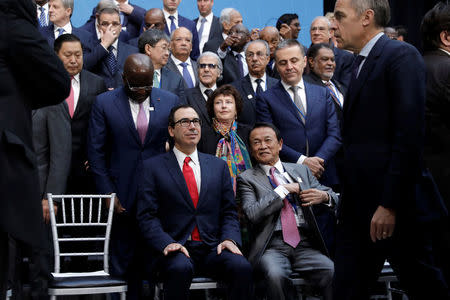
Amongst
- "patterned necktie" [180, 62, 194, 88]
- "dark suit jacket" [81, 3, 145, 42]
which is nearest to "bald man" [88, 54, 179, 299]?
"patterned necktie" [180, 62, 194, 88]

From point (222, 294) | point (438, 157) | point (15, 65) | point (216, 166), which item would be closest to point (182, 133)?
point (216, 166)

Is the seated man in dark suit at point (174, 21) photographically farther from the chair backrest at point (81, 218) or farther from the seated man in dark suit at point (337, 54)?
the chair backrest at point (81, 218)

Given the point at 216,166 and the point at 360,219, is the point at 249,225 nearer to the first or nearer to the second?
the point at 216,166

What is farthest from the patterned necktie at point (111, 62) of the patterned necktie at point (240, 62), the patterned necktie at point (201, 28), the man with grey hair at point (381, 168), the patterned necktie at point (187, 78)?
the man with grey hair at point (381, 168)

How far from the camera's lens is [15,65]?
1.91 metres

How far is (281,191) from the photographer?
362cm

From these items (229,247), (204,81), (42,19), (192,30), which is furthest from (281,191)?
(192,30)

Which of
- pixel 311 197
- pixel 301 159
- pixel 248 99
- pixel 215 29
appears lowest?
pixel 311 197

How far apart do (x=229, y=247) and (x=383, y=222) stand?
1.49m

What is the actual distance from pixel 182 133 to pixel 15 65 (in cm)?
182

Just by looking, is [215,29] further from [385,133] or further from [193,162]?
[385,133]

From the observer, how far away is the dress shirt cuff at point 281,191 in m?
3.61

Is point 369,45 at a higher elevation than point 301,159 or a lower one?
higher

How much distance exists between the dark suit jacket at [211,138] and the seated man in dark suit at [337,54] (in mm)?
1254
